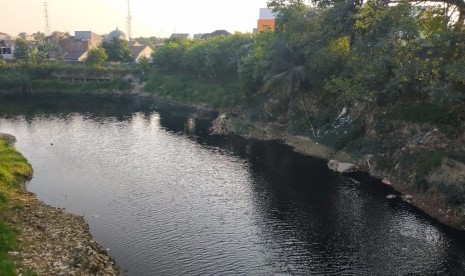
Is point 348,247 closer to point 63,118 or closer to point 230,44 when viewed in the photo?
point 63,118

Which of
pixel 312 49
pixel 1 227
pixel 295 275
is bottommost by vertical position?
pixel 295 275

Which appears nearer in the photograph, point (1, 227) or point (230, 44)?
point (1, 227)

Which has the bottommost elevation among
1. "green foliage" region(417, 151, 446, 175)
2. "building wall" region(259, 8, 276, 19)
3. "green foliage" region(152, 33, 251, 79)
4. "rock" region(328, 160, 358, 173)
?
"rock" region(328, 160, 358, 173)

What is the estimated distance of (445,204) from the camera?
39438 millimetres

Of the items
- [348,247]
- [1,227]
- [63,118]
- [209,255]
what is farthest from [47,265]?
[63,118]

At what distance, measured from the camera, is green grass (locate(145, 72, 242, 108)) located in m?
95.3

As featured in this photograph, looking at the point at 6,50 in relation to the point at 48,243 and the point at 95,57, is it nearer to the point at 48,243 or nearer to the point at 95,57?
the point at 95,57

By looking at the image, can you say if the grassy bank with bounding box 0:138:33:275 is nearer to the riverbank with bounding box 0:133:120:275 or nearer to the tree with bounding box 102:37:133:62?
the riverbank with bounding box 0:133:120:275

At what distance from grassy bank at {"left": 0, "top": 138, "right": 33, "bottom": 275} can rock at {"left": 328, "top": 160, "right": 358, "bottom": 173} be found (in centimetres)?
3632

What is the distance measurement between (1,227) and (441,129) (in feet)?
149

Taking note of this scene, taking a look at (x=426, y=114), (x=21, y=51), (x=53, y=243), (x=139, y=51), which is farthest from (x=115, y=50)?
(x=53, y=243)

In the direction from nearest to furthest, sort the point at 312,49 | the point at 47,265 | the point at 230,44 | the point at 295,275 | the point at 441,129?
1. the point at 47,265
2. the point at 295,275
3. the point at 441,129
4. the point at 312,49
5. the point at 230,44

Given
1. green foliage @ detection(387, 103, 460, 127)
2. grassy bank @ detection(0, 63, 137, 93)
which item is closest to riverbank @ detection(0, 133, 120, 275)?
green foliage @ detection(387, 103, 460, 127)

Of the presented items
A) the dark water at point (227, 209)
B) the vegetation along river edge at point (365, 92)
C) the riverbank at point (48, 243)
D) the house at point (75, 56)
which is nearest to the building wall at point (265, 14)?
the vegetation along river edge at point (365, 92)
